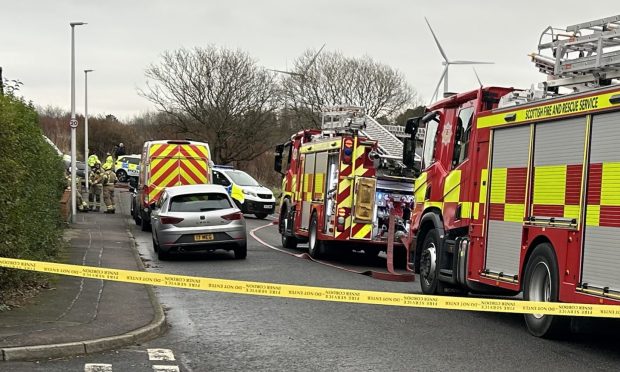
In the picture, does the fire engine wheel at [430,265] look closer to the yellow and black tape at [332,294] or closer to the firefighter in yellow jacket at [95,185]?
the yellow and black tape at [332,294]

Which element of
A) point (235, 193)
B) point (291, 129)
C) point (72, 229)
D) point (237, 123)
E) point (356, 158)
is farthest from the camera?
point (291, 129)

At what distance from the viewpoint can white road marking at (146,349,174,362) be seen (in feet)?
24.6

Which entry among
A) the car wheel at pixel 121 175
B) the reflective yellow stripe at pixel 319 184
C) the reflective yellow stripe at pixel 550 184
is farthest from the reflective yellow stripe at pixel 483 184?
the car wheel at pixel 121 175

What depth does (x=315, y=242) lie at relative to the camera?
1758 cm

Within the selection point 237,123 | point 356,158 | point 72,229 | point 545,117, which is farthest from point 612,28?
point 237,123

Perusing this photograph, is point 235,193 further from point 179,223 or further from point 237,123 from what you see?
point 237,123

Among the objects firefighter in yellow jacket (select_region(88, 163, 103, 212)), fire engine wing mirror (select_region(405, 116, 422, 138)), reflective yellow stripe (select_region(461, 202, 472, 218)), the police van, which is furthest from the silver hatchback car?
firefighter in yellow jacket (select_region(88, 163, 103, 212))

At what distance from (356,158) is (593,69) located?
7.97 meters

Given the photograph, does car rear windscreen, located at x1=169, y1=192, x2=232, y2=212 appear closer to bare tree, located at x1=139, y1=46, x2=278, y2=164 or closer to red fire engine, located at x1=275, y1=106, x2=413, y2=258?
red fire engine, located at x1=275, y1=106, x2=413, y2=258

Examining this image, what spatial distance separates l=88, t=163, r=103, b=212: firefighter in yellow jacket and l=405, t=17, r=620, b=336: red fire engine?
70.7 feet

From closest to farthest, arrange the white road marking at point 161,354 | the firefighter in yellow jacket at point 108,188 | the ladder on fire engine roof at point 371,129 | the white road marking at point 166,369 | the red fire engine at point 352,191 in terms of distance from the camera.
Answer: the white road marking at point 166,369 < the white road marking at point 161,354 < the red fire engine at point 352,191 < the ladder on fire engine roof at point 371,129 < the firefighter in yellow jacket at point 108,188

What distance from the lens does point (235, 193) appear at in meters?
31.2

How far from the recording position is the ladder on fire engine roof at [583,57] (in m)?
→ 8.50

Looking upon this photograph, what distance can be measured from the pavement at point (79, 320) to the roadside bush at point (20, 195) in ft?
1.63
